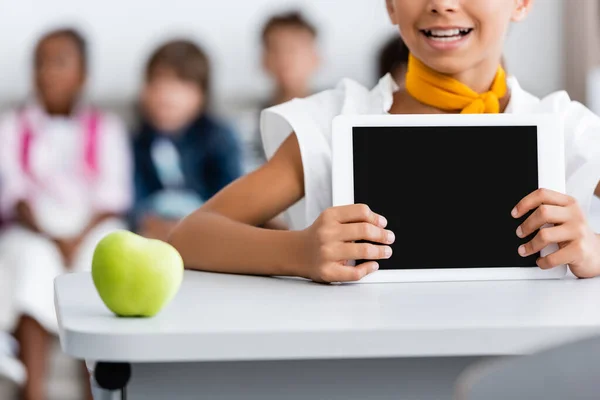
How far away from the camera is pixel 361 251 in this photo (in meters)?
1.15

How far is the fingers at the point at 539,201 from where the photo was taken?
1.18 metres

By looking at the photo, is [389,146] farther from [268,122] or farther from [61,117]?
[61,117]

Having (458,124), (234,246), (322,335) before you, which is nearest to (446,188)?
(458,124)

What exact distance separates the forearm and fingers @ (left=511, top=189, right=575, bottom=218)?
9.7 inches

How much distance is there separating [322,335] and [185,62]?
3.10 meters

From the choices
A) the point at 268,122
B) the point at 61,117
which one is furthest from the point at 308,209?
the point at 61,117

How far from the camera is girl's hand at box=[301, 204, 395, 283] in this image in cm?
115

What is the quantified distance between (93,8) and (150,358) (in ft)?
12.3

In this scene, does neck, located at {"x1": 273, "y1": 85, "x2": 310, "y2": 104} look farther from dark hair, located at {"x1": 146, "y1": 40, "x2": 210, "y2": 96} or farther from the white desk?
the white desk

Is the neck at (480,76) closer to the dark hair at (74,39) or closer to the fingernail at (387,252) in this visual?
the fingernail at (387,252)

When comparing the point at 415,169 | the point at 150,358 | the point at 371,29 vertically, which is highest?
the point at 371,29

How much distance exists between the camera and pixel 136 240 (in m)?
0.96

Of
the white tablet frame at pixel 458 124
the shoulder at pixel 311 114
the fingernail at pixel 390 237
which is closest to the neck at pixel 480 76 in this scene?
the shoulder at pixel 311 114

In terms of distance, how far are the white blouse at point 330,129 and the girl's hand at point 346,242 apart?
23cm
